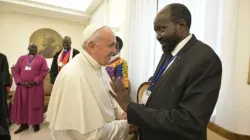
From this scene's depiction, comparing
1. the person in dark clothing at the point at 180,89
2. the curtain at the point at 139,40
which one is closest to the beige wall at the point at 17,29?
the curtain at the point at 139,40

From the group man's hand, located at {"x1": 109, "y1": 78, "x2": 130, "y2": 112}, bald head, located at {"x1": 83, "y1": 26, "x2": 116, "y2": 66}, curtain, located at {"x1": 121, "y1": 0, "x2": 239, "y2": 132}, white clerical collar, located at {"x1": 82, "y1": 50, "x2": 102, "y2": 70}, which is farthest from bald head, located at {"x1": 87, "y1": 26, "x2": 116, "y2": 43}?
curtain, located at {"x1": 121, "y1": 0, "x2": 239, "y2": 132}

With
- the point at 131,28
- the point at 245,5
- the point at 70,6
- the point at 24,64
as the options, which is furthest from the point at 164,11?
the point at 70,6

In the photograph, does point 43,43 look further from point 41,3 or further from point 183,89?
point 183,89

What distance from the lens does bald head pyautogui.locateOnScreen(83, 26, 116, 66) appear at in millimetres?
1426

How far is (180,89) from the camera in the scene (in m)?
0.90

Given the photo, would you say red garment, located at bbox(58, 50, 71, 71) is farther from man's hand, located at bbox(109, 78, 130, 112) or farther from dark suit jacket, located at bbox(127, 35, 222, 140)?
dark suit jacket, located at bbox(127, 35, 222, 140)

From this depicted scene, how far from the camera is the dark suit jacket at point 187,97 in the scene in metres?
0.85

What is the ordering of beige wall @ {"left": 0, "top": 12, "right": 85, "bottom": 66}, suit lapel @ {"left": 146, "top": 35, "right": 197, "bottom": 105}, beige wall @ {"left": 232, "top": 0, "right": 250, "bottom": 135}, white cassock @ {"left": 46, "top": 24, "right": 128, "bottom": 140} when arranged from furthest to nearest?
beige wall @ {"left": 0, "top": 12, "right": 85, "bottom": 66} → beige wall @ {"left": 232, "top": 0, "right": 250, "bottom": 135} → white cassock @ {"left": 46, "top": 24, "right": 128, "bottom": 140} → suit lapel @ {"left": 146, "top": 35, "right": 197, "bottom": 105}

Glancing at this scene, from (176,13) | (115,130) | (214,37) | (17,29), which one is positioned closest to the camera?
(176,13)

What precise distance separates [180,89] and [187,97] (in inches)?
2.1

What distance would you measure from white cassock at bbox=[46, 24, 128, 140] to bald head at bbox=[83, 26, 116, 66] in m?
0.06

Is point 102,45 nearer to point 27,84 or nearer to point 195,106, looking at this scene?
point 195,106

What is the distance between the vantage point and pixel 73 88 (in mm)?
1328

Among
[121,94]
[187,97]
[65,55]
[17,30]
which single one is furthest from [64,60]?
[17,30]
